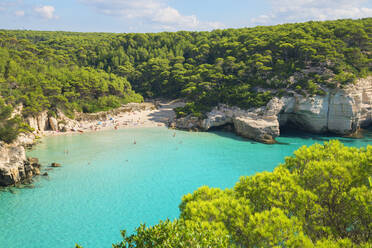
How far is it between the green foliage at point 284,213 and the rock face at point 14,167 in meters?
15.5

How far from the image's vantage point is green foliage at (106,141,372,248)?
6.47 meters

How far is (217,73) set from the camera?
137ft

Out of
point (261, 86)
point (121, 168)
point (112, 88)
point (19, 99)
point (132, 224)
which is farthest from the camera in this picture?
point (112, 88)

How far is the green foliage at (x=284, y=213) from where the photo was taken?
647 cm

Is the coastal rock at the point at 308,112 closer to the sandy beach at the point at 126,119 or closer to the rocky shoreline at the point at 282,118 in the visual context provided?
the rocky shoreline at the point at 282,118

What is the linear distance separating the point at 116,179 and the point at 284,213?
51.1 ft

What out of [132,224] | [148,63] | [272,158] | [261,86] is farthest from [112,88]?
[132,224]

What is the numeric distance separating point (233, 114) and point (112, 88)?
25464 mm

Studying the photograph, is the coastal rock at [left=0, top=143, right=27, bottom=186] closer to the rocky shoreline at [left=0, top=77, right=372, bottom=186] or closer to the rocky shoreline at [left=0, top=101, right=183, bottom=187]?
the rocky shoreline at [left=0, top=101, right=183, bottom=187]

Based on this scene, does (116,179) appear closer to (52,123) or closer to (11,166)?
(11,166)

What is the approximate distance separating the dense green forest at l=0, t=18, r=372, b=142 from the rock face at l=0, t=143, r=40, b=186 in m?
11.7

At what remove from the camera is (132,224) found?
1466 centimetres

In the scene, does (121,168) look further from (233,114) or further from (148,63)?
(148,63)

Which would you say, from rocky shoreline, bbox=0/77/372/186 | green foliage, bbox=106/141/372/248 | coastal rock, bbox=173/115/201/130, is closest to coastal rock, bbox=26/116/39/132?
rocky shoreline, bbox=0/77/372/186
